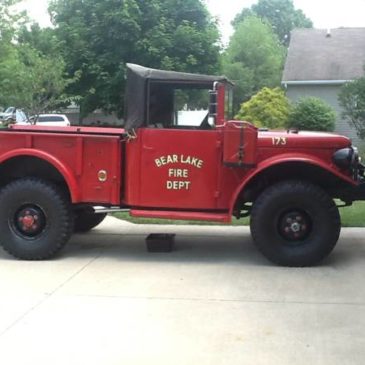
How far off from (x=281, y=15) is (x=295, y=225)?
8048 centimetres

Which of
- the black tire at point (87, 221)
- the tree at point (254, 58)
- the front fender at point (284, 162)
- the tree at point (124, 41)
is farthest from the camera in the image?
the tree at point (254, 58)

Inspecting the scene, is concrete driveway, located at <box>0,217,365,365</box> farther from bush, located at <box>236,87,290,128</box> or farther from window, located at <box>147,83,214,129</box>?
bush, located at <box>236,87,290,128</box>

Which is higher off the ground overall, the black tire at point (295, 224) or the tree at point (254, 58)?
the tree at point (254, 58)

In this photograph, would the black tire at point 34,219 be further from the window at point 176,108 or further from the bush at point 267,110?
the bush at point 267,110

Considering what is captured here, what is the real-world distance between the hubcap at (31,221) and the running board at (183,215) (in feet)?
3.39

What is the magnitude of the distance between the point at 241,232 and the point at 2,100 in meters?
18.2

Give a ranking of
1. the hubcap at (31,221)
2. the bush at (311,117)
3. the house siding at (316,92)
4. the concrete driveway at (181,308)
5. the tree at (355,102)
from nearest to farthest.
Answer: the concrete driveway at (181,308) → the hubcap at (31,221) → the tree at (355,102) → the bush at (311,117) → the house siding at (316,92)

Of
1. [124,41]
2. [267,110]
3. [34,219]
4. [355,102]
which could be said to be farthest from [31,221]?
[124,41]

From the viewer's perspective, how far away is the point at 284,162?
7055 mm

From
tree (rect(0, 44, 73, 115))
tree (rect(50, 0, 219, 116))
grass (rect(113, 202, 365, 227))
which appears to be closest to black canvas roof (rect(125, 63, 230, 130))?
grass (rect(113, 202, 365, 227))

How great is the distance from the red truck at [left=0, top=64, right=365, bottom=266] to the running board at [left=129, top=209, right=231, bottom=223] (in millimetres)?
12

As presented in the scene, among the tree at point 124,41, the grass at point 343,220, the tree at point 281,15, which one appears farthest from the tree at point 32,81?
the tree at point 281,15

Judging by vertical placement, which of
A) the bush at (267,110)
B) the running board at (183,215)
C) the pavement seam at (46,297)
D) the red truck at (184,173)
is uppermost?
the bush at (267,110)

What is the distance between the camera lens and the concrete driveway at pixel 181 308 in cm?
463
